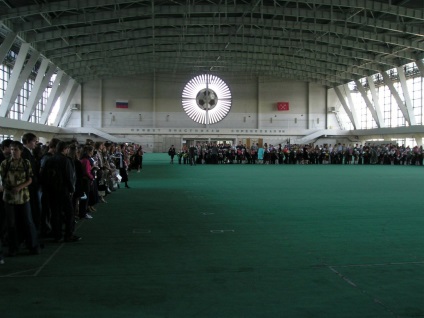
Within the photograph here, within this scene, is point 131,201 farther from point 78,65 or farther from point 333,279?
point 78,65

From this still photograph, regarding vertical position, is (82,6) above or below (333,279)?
above

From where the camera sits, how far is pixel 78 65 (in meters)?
36.9

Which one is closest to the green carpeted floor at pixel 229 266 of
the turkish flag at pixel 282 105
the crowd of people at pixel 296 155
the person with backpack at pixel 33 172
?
the person with backpack at pixel 33 172

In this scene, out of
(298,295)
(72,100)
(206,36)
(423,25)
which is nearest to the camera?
(298,295)

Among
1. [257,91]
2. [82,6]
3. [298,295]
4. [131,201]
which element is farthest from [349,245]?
[257,91]

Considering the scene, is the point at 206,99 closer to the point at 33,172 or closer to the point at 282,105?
the point at 282,105

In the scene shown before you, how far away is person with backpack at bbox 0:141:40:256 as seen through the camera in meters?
5.09

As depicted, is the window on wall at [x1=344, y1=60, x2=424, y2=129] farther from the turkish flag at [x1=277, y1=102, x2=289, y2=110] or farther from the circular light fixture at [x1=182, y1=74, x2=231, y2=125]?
the circular light fixture at [x1=182, y1=74, x2=231, y2=125]

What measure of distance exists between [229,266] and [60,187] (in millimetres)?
2652

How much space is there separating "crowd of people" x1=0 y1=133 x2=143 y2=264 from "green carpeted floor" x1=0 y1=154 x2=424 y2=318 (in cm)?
29

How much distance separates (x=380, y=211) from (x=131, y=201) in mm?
5528

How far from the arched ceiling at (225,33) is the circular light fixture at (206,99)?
5348mm

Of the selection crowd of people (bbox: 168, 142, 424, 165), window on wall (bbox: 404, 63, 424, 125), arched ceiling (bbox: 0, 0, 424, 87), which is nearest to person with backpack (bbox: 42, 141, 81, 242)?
arched ceiling (bbox: 0, 0, 424, 87)

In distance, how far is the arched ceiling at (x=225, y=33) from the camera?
24.7 metres
